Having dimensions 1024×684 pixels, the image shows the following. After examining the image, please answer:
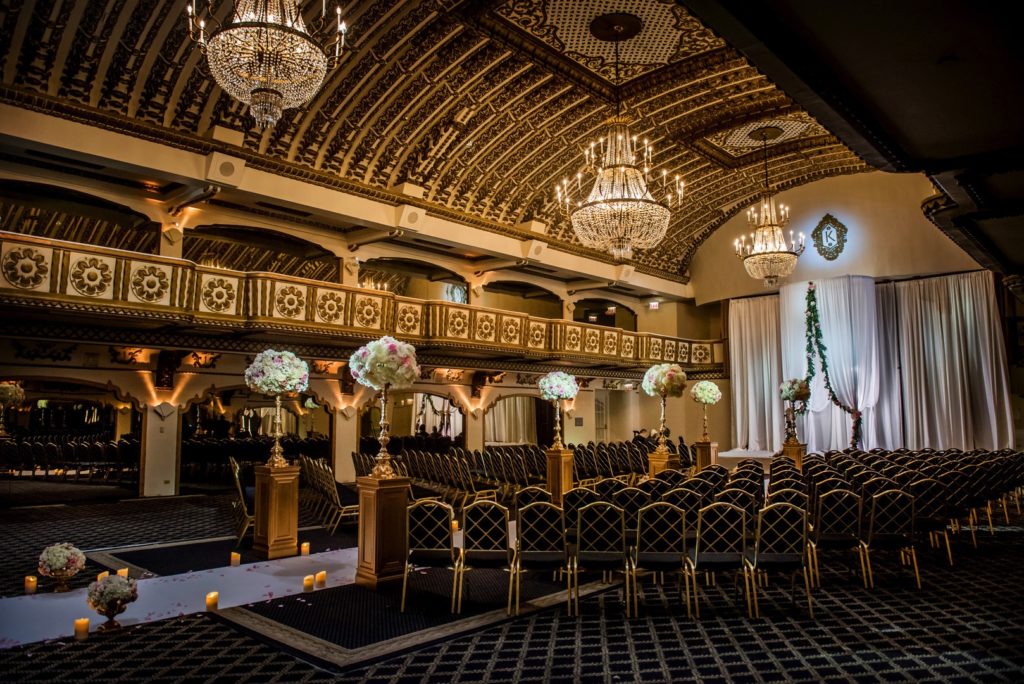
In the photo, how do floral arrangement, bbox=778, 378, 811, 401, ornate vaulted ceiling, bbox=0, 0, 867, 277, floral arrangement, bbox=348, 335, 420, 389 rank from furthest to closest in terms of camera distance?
floral arrangement, bbox=778, 378, 811, 401, ornate vaulted ceiling, bbox=0, 0, 867, 277, floral arrangement, bbox=348, 335, 420, 389

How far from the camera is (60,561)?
627 cm

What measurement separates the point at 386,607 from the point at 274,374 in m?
3.48

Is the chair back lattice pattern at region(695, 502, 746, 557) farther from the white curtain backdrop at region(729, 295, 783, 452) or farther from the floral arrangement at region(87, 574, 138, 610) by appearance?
the white curtain backdrop at region(729, 295, 783, 452)

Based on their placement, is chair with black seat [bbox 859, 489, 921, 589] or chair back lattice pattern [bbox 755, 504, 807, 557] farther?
chair with black seat [bbox 859, 489, 921, 589]

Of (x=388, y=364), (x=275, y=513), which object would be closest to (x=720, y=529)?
(x=388, y=364)

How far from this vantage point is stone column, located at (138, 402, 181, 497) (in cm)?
1262

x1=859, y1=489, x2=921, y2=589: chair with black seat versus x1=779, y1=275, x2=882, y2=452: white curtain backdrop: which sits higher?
x1=779, y1=275, x2=882, y2=452: white curtain backdrop

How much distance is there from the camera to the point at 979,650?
4.63 m

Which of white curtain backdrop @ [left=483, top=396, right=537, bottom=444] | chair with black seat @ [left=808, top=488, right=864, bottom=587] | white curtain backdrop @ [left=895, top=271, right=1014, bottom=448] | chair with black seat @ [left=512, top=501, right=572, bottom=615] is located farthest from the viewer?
white curtain backdrop @ [left=483, top=396, right=537, bottom=444]

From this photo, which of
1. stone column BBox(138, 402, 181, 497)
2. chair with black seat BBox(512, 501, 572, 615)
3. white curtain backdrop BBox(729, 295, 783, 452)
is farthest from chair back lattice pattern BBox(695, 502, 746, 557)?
white curtain backdrop BBox(729, 295, 783, 452)

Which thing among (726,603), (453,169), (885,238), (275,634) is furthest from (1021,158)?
(885,238)

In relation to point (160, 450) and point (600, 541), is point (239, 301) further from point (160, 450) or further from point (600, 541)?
point (600, 541)

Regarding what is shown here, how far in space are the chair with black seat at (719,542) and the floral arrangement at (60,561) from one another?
18.2 feet

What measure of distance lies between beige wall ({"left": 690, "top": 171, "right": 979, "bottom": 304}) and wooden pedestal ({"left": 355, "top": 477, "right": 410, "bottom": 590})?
627 inches
